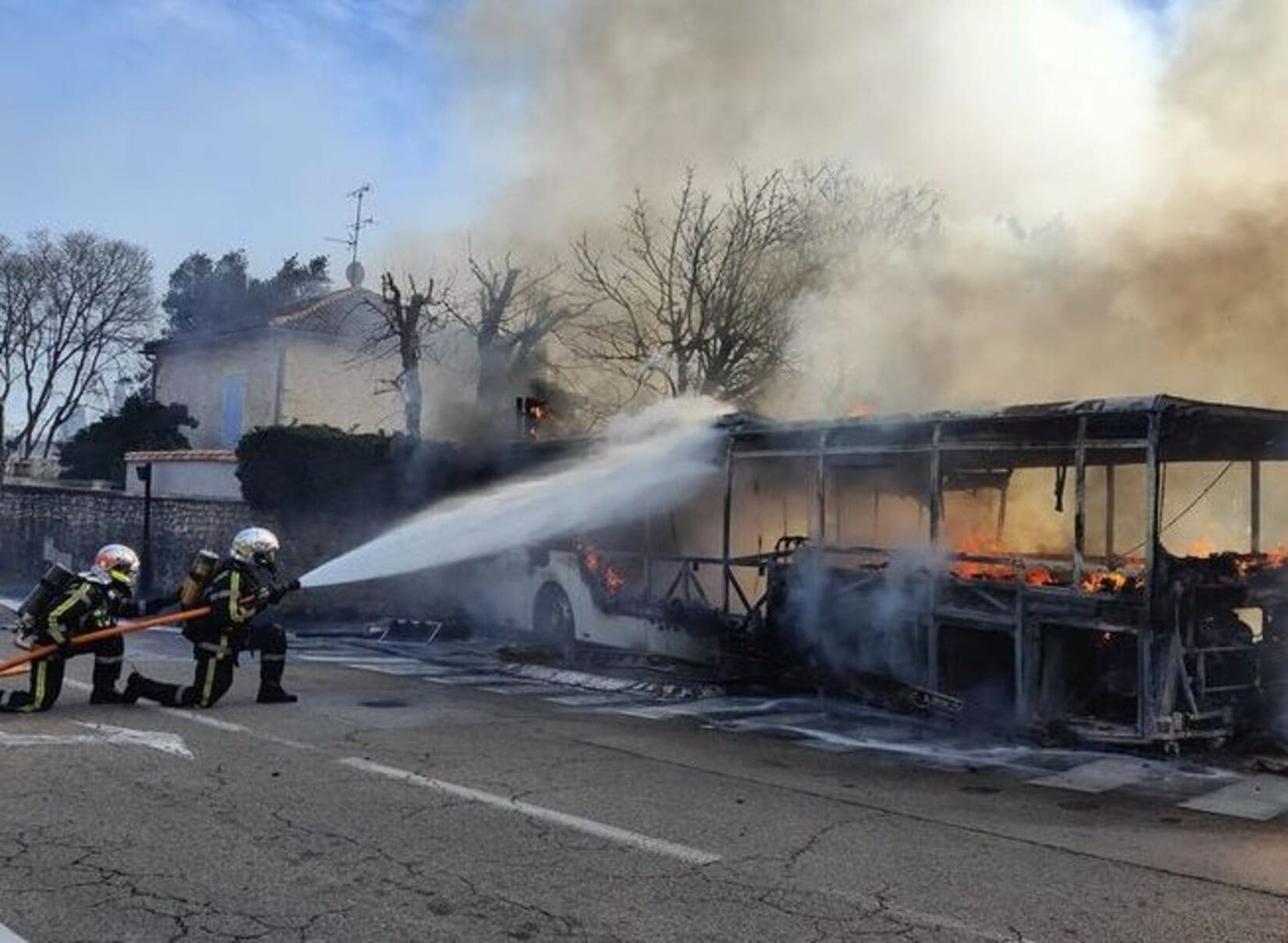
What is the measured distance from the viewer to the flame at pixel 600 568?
12648 millimetres

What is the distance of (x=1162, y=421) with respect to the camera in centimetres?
794

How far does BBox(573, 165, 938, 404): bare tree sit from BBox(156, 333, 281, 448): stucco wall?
10.1 m

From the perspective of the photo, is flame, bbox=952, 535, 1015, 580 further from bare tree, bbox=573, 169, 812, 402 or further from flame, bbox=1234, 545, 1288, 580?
bare tree, bbox=573, 169, 812, 402

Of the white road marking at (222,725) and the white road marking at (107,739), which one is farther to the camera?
the white road marking at (222,725)

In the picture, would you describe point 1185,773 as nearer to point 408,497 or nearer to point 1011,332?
point 1011,332

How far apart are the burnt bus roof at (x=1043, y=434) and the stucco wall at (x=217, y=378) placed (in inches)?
766

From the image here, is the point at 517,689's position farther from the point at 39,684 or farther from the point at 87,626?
the point at 39,684

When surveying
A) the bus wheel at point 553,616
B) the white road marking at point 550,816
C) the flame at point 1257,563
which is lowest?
the white road marking at point 550,816

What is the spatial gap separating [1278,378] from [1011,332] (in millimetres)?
3420

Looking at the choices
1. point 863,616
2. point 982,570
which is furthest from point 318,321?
point 982,570

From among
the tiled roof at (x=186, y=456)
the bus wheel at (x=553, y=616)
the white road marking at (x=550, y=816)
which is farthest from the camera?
the tiled roof at (x=186, y=456)

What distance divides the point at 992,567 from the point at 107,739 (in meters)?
7.14

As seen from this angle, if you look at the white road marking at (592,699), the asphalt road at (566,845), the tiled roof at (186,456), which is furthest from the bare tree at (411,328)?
the asphalt road at (566,845)

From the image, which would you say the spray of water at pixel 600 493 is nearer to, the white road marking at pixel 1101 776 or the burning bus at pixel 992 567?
the burning bus at pixel 992 567
